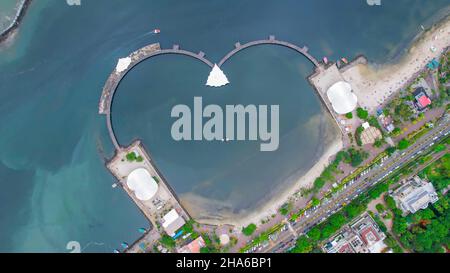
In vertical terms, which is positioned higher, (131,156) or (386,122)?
(131,156)

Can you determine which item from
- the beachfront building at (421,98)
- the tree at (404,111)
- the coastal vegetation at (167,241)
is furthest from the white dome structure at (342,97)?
the coastal vegetation at (167,241)

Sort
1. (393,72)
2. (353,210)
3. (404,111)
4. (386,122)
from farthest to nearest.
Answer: (393,72)
(386,122)
(404,111)
(353,210)

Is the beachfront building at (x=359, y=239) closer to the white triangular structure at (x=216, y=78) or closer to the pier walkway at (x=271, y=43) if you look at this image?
the pier walkway at (x=271, y=43)

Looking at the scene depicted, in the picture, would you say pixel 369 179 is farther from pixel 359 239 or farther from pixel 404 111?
pixel 404 111

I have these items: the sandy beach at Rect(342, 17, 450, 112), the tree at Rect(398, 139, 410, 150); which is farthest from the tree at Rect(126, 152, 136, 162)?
the tree at Rect(398, 139, 410, 150)

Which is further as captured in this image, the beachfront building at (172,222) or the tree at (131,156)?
the beachfront building at (172,222)

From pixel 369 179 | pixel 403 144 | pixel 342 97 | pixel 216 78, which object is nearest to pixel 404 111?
pixel 403 144
